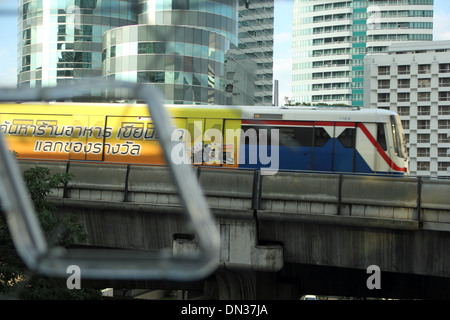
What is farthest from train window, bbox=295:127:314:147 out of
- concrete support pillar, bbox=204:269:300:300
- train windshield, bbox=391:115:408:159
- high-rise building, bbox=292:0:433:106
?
high-rise building, bbox=292:0:433:106

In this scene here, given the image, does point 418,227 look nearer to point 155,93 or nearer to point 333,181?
point 333,181

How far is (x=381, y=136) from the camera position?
18703mm

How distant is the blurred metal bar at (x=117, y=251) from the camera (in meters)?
1.64

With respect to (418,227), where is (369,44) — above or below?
above

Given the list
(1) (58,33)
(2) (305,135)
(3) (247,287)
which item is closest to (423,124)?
(2) (305,135)

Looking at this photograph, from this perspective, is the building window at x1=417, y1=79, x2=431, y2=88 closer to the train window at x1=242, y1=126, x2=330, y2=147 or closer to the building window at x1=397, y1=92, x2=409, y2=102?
the building window at x1=397, y1=92, x2=409, y2=102

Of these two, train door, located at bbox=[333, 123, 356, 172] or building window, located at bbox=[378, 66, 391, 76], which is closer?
train door, located at bbox=[333, 123, 356, 172]

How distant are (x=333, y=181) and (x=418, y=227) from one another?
2.36 meters

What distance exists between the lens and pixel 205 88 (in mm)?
33094

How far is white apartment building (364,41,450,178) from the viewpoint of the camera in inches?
3858

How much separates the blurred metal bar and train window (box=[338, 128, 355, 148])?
17.2m

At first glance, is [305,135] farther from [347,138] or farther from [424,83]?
[424,83]

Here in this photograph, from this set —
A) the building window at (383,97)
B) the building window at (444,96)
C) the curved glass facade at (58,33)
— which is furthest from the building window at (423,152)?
the curved glass facade at (58,33)

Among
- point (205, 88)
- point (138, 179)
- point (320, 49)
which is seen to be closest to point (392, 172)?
point (138, 179)
